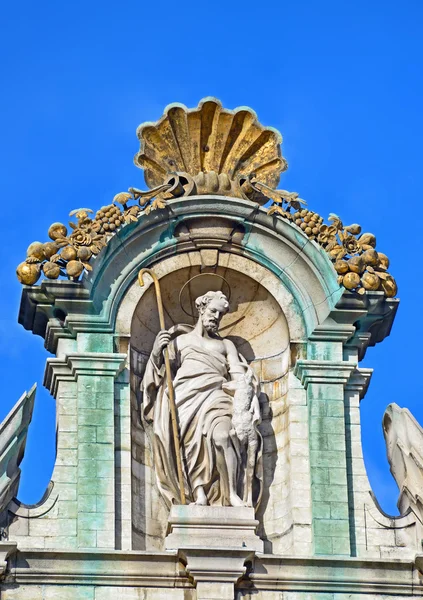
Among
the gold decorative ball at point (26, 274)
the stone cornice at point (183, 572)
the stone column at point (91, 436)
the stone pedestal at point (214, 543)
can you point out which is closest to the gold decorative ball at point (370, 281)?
the stone column at point (91, 436)

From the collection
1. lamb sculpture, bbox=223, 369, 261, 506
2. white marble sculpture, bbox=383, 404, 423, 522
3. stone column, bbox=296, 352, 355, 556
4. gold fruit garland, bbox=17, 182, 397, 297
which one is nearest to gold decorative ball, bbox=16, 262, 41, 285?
gold fruit garland, bbox=17, 182, 397, 297

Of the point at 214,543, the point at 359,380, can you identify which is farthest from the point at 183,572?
the point at 359,380

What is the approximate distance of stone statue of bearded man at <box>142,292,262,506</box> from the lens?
32656 millimetres

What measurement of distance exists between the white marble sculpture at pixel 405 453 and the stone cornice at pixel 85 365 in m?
3.11

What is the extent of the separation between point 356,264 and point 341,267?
19 centimetres

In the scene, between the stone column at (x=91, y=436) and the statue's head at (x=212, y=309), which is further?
the statue's head at (x=212, y=309)

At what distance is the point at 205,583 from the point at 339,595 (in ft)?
4.88

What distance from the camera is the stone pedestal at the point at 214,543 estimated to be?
104ft

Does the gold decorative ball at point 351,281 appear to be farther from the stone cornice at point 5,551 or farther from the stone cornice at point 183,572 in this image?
the stone cornice at point 5,551

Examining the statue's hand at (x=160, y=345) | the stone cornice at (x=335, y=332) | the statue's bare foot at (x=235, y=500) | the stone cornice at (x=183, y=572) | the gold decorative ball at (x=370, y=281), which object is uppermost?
the gold decorative ball at (x=370, y=281)

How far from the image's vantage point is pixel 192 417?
108 feet

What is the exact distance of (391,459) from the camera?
3331cm

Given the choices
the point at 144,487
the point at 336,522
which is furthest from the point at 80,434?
the point at 336,522

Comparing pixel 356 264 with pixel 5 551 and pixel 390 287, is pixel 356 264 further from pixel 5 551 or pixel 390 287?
pixel 5 551
